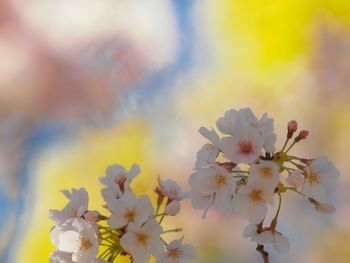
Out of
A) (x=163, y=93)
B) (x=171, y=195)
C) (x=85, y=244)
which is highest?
(x=163, y=93)

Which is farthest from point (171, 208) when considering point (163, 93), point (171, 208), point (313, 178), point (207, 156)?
point (163, 93)

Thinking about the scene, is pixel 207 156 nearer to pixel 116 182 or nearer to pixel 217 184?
pixel 217 184

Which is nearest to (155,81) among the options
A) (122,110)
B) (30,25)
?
(122,110)

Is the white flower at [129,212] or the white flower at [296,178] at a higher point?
the white flower at [296,178]

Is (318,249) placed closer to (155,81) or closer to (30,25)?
(155,81)

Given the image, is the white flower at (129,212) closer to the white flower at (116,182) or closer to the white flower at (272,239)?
the white flower at (116,182)

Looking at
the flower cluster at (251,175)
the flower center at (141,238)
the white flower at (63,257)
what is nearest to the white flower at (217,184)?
the flower cluster at (251,175)

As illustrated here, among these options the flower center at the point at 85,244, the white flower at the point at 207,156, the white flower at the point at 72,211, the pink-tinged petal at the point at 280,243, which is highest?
the white flower at the point at 207,156
